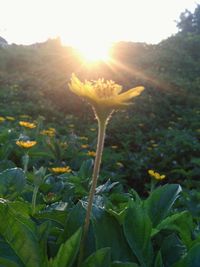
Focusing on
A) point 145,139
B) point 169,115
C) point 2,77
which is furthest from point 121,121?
point 2,77

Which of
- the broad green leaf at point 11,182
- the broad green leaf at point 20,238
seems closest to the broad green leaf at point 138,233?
the broad green leaf at point 20,238

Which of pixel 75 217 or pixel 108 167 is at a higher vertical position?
pixel 75 217

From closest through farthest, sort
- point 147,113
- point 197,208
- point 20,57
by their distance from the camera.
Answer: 1. point 197,208
2. point 147,113
3. point 20,57

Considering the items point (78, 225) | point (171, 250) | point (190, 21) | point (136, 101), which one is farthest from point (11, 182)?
point (190, 21)

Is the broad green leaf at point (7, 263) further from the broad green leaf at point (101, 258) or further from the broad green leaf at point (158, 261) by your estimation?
the broad green leaf at point (158, 261)

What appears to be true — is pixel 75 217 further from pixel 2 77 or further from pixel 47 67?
pixel 47 67

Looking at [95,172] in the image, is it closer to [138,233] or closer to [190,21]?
[138,233]
